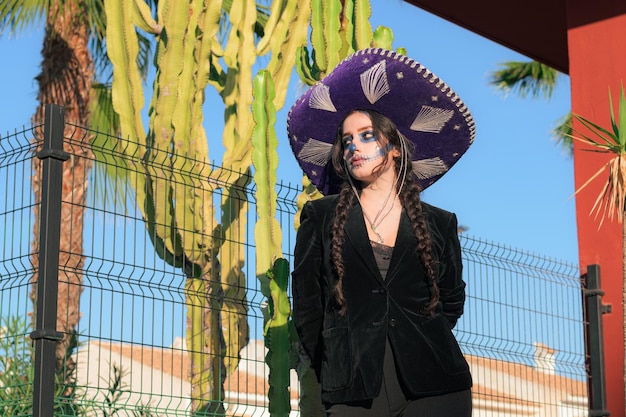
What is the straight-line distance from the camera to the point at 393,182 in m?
4.43

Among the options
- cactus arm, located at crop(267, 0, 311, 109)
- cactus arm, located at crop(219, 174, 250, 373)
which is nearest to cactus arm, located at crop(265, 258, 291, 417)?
cactus arm, located at crop(219, 174, 250, 373)

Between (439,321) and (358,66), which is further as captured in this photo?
(358,66)

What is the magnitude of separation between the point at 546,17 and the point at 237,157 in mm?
4551

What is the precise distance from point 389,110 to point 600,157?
18.0 ft

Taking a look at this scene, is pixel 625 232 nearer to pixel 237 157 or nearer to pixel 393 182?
pixel 237 157

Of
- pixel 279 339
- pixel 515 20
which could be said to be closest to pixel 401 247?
pixel 279 339

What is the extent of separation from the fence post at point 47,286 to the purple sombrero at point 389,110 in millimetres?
1465

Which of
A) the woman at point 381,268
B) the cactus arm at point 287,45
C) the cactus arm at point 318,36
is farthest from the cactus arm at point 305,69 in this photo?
the woman at point 381,268

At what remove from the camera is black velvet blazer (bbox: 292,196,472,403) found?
4.06m

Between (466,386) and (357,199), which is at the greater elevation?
(357,199)

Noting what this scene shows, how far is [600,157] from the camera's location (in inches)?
385

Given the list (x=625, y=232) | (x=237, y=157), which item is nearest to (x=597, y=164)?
→ (x=625, y=232)

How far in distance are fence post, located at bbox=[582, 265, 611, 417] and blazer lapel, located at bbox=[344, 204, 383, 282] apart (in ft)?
18.9

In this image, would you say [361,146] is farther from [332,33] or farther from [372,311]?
[332,33]
